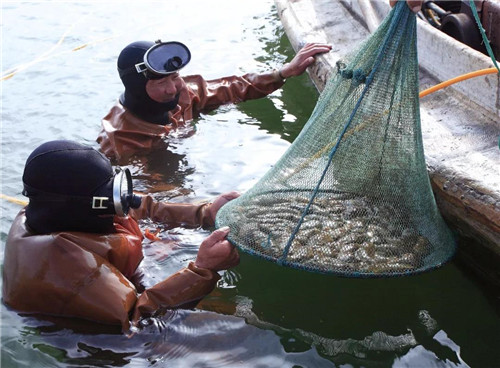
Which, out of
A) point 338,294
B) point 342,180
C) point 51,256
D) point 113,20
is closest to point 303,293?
point 338,294

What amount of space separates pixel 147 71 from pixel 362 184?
103 inches

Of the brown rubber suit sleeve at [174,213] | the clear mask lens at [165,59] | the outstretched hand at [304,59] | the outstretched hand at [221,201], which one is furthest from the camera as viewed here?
the outstretched hand at [304,59]

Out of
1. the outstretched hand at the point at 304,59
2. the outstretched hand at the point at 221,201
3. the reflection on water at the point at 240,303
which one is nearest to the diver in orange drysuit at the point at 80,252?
the reflection on water at the point at 240,303

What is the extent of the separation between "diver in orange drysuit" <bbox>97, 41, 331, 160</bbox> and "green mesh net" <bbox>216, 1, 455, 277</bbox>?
219 cm

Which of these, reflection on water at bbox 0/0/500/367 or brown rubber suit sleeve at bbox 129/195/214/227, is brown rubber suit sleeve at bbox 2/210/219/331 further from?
brown rubber suit sleeve at bbox 129/195/214/227

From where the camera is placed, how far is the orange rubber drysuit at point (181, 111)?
6.11 meters

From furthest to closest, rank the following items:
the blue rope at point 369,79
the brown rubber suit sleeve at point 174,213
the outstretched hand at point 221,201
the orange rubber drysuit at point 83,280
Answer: the brown rubber suit sleeve at point 174,213
the outstretched hand at point 221,201
the blue rope at point 369,79
the orange rubber drysuit at point 83,280

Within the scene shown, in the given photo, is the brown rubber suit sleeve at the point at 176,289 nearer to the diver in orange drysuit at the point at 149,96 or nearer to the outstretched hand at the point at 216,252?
the outstretched hand at the point at 216,252

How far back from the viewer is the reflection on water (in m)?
3.86

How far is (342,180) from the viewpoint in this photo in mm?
4086

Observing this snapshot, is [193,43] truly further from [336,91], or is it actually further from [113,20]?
[336,91]

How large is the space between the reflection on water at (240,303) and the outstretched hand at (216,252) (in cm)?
34

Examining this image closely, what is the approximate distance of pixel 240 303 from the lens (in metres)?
4.37

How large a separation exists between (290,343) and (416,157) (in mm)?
1292
